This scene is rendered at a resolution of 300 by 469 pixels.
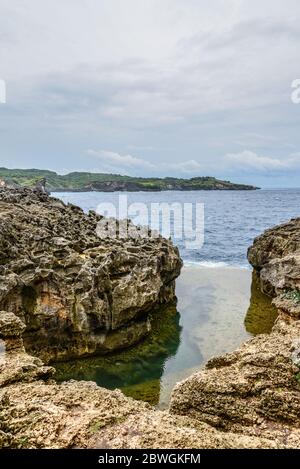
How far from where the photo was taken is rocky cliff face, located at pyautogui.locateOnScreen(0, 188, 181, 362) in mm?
23141

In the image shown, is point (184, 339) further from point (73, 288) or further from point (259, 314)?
point (73, 288)

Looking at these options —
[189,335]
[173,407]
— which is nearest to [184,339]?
[189,335]

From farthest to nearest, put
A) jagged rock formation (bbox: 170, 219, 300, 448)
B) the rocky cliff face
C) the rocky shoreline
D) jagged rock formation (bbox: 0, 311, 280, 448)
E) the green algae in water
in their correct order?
the green algae in water → the rocky cliff face → jagged rock formation (bbox: 170, 219, 300, 448) → the rocky shoreline → jagged rock formation (bbox: 0, 311, 280, 448)

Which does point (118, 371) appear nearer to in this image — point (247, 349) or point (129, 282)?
point (129, 282)

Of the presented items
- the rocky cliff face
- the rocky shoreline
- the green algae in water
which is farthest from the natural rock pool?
the rocky shoreline

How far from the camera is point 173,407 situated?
10633 mm

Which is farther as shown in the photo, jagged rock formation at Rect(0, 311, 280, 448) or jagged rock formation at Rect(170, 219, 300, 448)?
jagged rock formation at Rect(170, 219, 300, 448)

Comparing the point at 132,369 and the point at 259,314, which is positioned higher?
the point at 259,314

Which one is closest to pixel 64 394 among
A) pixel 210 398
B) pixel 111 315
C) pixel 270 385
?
pixel 210 398

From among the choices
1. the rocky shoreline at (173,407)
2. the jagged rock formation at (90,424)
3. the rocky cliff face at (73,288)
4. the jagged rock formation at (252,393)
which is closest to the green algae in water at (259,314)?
the rocky cliff face at (73,288)

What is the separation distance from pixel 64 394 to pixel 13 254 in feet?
57.0

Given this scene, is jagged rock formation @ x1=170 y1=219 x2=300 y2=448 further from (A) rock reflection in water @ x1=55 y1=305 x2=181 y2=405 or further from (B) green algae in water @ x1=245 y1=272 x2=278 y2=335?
(B) green algae in water @ x1=245 y1=272 x2=278 y2=335

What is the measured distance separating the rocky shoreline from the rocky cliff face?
34.9 ft

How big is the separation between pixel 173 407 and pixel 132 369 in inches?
530
